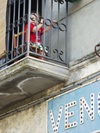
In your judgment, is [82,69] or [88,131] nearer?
[88,131]

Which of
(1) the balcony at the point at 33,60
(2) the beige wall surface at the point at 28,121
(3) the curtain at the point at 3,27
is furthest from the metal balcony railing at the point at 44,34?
(2) the beige wall surface at the point at 28,121

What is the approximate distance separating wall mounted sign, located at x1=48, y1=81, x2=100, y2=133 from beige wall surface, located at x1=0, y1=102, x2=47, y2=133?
26 cm

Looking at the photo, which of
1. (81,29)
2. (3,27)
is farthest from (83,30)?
(3,27)

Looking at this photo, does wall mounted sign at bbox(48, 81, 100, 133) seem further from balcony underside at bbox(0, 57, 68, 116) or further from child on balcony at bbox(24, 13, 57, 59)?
child on balcony at bbox(24, 13, 57, 59)

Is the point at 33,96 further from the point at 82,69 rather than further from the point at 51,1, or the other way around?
the point at 51,1

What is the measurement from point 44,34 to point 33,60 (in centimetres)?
70

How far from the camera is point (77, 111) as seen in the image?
22.8 ft

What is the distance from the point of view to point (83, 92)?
275 inches

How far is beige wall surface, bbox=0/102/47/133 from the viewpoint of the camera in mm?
7707

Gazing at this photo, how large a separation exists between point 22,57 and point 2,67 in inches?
16.8

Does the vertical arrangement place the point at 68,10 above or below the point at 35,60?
above

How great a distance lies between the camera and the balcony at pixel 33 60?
7238mm

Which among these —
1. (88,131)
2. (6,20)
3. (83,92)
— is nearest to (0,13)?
(6,20)

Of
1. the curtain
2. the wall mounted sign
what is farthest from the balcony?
the wall mounted sign
